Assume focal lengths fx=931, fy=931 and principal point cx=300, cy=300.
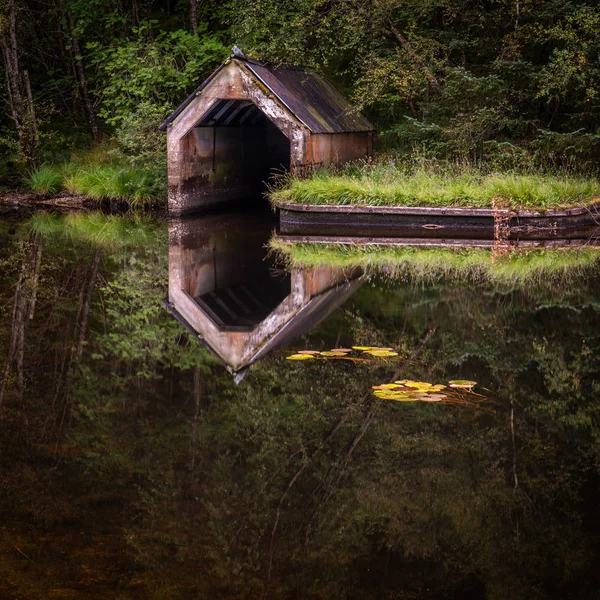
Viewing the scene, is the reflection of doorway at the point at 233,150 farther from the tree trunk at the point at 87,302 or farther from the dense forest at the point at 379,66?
the tree trunk at the point at 87,302

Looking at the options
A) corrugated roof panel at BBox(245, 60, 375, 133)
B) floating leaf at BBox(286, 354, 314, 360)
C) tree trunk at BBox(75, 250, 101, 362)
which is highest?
corrugated roof panel at BBox(245, 60, 375, 133)

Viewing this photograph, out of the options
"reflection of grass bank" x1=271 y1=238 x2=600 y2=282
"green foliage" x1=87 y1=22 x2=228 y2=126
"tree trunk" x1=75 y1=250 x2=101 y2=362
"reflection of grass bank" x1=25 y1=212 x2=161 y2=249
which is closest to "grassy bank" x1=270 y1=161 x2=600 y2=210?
"reflection of grass bank" x1=271 y1=238 x2=600 y2=282

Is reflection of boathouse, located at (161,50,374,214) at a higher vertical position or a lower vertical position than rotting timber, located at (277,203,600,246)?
higher

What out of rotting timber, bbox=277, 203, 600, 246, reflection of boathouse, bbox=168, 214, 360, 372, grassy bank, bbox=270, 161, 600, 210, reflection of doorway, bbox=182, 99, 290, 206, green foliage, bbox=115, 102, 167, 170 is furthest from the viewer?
green foliage, bbox=115, 102, 167, 170

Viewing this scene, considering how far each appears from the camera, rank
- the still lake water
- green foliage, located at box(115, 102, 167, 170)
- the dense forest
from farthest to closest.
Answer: green foliage, located at box(115, 102, 167, 170), the dense forest, the still lake water

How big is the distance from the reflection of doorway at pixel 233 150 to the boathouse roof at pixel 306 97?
35cm

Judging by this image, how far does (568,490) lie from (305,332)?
4068 millimetres

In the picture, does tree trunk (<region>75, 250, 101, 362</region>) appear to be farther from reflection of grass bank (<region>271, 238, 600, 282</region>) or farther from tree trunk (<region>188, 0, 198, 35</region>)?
tree trunk (<region>188, 0, 198, 35</region>)

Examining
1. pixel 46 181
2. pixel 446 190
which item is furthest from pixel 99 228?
pixel 446 190

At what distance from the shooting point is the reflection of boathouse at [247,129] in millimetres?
18703

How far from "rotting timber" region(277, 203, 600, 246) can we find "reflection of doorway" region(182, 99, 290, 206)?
215 cm

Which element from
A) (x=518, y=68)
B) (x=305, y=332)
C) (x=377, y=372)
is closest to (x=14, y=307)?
(x=305, y=332)

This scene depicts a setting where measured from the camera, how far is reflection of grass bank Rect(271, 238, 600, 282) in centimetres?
1178

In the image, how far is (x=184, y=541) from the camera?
4328 millimetres
